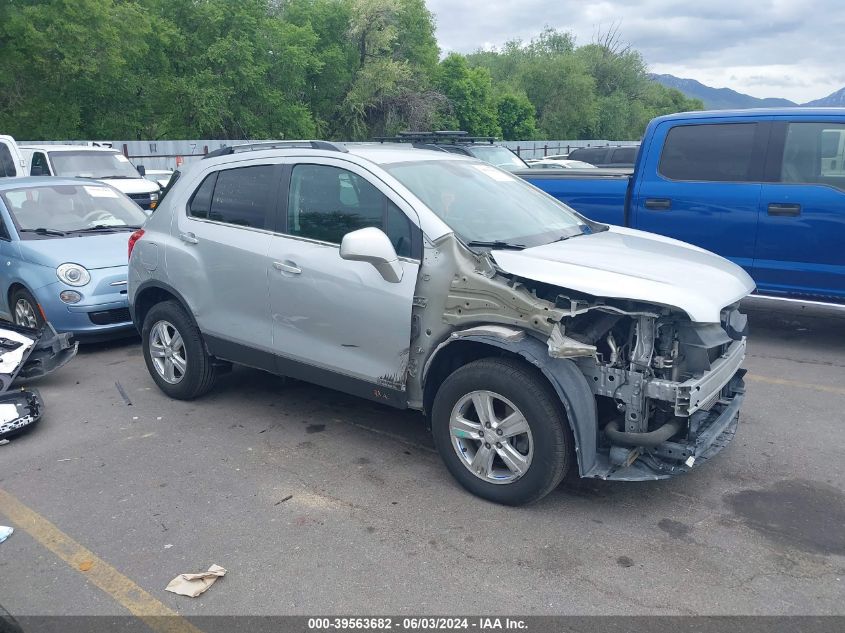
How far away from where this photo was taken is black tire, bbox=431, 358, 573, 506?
3.63 m

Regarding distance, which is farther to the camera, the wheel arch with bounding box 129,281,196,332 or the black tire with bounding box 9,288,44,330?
the black tire with bounding box 9,288,44,330

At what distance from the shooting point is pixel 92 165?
47.7 feet

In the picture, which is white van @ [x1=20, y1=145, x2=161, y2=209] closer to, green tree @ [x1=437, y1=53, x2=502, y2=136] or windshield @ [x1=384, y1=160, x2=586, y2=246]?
windshield @ [x1=384, y1=160, x2=586, y2=246]

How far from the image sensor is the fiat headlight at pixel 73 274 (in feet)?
23.0

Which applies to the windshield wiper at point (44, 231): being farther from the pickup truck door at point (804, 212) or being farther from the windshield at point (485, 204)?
the pickup truck door at point (804, 212)

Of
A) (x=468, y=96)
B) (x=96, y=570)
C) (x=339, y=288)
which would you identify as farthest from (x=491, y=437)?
(x=468, y=96)

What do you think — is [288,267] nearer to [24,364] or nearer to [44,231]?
[24,364]

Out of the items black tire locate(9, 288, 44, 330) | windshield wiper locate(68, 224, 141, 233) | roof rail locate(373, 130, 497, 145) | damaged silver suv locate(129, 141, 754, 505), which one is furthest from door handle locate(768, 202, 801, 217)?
black tire locate(9, 288, 44, 330)

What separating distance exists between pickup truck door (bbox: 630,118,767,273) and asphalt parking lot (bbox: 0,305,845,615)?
1849 mm

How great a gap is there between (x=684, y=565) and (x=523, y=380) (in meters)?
1.12

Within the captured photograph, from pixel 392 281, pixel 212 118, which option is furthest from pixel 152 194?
pixel 212 118

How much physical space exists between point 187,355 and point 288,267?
1.35 meters

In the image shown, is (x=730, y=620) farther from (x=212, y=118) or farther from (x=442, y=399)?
(x=212, y=118)

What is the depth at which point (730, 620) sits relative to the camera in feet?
9.75
